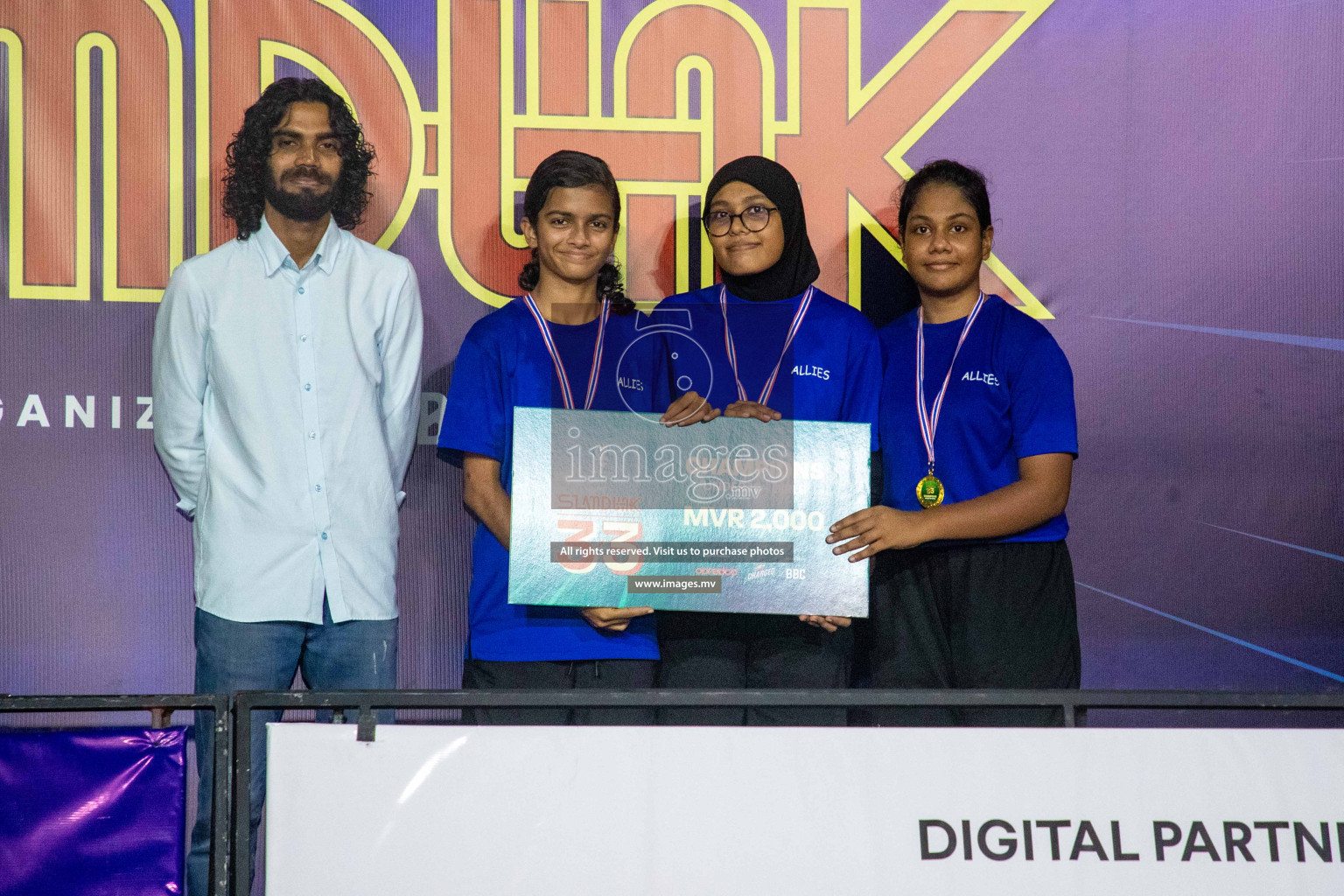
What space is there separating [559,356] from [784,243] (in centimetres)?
61

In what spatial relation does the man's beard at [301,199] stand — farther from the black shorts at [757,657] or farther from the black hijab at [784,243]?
the black shorts at [757,657]

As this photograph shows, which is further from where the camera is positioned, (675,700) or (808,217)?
(808,217)

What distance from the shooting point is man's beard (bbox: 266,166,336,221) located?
2781 millimetres

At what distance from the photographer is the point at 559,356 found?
2.66m

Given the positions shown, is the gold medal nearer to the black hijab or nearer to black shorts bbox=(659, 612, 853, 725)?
black shorts bbox=(659, 612, 853, 725)

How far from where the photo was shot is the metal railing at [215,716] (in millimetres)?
1977

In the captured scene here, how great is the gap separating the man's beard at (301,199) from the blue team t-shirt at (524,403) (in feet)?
1.76

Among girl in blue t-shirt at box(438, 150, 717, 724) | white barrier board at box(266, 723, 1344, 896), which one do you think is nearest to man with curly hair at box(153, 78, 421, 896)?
girl in blue t-shirt at box(438, 150, 717, 724)

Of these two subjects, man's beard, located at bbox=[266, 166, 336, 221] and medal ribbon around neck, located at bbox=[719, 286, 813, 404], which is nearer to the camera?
medal ribbon around neck, located at bbox=[719, 286, 813, 404]

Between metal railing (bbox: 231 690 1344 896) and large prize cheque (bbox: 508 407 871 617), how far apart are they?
0.93 feet

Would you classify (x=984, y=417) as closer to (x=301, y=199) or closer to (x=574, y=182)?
(x=574, y=182)

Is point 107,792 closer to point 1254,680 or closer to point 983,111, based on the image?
point 983,111

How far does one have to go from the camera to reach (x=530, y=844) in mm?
1946

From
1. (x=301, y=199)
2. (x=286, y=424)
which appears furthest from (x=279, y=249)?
(x=286, y=424)
